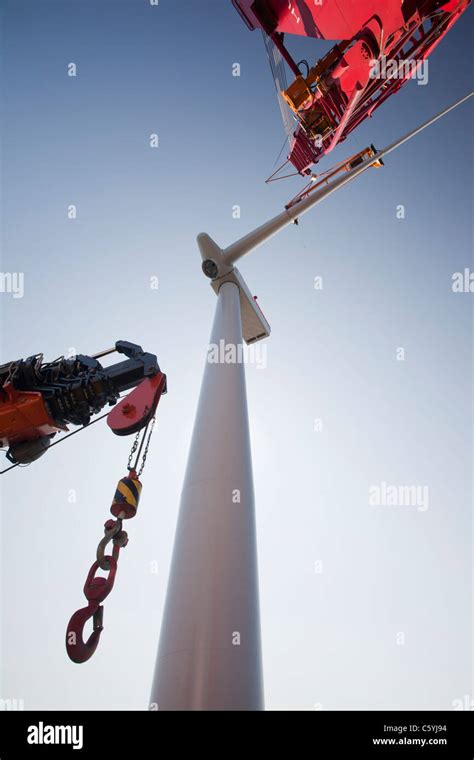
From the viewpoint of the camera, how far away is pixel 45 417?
6.04 m

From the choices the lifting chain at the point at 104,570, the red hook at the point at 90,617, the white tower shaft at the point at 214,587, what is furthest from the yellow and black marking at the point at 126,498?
the white tower shaft at the point at 214,587

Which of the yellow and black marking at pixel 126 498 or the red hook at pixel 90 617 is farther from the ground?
the yellow and black marking at pixel 126 498

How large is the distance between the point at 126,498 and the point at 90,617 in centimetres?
136

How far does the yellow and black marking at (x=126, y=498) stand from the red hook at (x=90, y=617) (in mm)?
573

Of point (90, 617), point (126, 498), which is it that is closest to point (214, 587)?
point (90, 617)

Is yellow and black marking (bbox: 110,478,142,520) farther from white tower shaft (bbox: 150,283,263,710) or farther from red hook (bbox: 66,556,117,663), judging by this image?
white tower shaft (bbox: 150,283,263,710)

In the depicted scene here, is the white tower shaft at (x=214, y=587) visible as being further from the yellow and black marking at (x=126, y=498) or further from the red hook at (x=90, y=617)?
the red hook at (x=90, y=617)

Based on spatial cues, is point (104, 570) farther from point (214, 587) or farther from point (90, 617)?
point (214, 587)

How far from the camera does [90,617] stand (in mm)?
4453

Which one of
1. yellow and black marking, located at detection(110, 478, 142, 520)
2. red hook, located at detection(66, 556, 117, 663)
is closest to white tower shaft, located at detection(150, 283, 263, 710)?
yellow and black marking, located at detection(110, 478, 142, 520)

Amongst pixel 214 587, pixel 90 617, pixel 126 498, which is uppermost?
pixel 126 498

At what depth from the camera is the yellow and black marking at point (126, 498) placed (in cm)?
528
